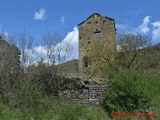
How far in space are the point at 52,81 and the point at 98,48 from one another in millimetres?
11653

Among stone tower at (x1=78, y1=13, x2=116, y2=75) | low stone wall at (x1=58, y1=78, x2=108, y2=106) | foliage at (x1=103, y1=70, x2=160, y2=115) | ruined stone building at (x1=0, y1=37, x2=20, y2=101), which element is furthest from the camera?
stone tower at (x1=78, y1=13, x2=116, y2=75)

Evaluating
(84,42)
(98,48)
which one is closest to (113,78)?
(98,48)

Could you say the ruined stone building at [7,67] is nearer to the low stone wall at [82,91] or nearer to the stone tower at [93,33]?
the low stone wall at [82,91]

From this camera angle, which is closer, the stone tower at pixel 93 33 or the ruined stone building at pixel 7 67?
the ruined stone building at pixel 7 67

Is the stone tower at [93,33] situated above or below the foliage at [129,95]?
above

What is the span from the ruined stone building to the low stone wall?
8.56 feet

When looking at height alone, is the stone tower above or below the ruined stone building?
above

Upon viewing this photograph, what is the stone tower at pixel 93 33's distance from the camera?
98.1 ft

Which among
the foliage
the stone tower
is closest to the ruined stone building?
the foliage

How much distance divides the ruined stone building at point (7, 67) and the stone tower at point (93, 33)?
14.1 meters

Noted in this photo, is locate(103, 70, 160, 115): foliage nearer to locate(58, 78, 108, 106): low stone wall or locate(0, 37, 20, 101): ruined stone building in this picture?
locate(58, 78, 108, 106): low stone wall

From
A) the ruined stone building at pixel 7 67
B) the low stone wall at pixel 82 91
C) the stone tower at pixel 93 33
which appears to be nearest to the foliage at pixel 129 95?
the low stone wall at pixel 82 91

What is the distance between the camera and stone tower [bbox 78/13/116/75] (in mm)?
29914

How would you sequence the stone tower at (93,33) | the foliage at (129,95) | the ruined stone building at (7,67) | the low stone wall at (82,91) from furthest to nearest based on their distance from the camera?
the stone tower at (93,33)
the low stone wall at (82,91)
the ruined stone building at (7,67)
the foliage at (129,95)
